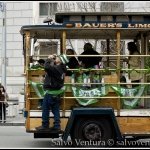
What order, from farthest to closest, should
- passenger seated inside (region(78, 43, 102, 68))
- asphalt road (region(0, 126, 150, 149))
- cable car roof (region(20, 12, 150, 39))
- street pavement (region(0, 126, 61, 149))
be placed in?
street pavement (region(0, 126, 61, 149)), asphalt road (region(0, 126, 150, 149)), passenger seated inside (region(78, 43, 102, 68)), cable car roof (region(20, 12, 150, 39))

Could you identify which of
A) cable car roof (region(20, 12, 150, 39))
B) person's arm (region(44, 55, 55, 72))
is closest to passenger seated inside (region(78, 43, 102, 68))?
cable car roof (region(20, 12, 150, 39))

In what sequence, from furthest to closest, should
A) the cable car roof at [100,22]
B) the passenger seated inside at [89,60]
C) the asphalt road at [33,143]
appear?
1. the asphalt road at [33,143]
2. the passenger seated inside at [89,60]
3. the cable car roof at [100,22]

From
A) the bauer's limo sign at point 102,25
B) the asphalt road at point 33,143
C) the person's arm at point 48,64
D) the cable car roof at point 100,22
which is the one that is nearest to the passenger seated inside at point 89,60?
the cable car roof at point 100,22

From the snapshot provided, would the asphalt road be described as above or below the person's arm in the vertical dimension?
below

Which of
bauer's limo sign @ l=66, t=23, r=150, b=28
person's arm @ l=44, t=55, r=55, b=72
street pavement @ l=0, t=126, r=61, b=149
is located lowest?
street pavement @ l=0, t=126, r=61, b=149

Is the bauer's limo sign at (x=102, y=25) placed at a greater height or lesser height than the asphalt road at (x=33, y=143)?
greater

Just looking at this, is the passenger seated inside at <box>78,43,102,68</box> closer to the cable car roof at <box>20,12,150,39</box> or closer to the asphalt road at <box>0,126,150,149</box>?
the cable car roof at <box>20,12,150,39</box>

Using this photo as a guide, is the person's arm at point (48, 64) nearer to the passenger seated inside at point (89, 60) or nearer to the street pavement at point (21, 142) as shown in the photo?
the passenger seated inside at point (89, 60)

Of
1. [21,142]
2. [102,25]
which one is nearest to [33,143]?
[21,142]

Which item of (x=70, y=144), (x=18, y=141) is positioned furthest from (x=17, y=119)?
(x=70, y=144)

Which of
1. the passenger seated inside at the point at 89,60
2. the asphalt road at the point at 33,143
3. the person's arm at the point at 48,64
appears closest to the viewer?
the person's arm at the point at 48,64

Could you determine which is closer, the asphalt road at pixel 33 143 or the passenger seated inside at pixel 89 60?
the passenger seated inside at pixel 89 60

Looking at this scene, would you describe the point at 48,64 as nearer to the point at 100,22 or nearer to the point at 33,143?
the point at 100,22

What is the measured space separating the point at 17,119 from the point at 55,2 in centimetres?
872
